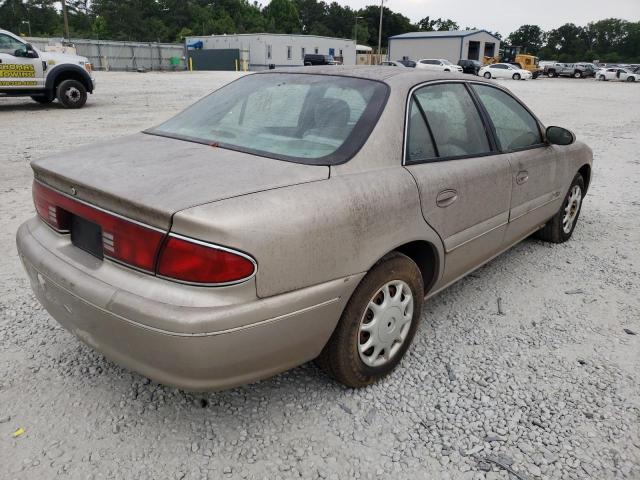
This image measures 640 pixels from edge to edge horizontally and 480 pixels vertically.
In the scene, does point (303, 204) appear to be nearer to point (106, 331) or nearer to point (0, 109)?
point (106, 331)

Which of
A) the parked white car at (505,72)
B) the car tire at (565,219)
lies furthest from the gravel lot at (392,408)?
the parked white car at (505,72)

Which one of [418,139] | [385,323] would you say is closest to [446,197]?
[418,139]

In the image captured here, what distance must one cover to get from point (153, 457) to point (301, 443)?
61cm

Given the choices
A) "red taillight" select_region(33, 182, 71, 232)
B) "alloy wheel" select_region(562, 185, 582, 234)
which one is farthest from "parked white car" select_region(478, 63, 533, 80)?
"red taillight" select_region(33, 182, 71, 232)

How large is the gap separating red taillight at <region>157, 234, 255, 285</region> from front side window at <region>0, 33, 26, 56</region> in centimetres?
1339

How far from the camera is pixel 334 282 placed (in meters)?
2.17

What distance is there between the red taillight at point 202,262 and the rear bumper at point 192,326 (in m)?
0.05

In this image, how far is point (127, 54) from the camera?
4584cm

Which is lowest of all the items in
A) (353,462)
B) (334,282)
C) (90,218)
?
(353,462)

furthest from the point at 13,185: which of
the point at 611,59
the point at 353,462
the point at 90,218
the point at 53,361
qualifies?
the point at 611,59

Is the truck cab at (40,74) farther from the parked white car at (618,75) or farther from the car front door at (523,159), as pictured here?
the parked white car at (618,75)

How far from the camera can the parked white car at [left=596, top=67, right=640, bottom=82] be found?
46.7 m

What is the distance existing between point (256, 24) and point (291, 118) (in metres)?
103

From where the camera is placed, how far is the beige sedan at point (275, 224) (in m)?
1.89
